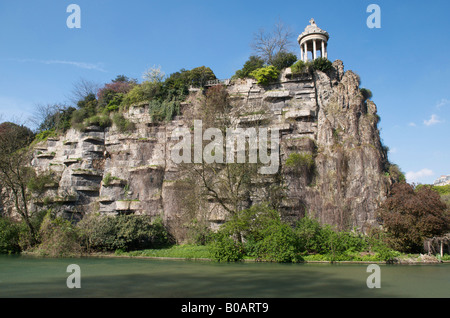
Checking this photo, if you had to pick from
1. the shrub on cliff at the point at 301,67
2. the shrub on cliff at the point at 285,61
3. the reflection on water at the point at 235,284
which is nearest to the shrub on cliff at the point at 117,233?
the reflection on water at the point at 235,284

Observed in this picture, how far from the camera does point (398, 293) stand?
884cm

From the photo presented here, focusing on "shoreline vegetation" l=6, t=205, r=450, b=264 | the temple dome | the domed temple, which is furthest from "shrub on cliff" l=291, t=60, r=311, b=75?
"shoreline vegetation" l=6, t=205, r=450, b=264

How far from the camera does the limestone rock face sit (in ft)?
74.6

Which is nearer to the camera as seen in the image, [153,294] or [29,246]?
[153,294]

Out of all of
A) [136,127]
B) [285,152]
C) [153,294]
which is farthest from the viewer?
[136,127]

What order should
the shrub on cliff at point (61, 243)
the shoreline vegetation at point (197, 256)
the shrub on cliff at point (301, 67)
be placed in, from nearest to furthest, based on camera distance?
the shoreline vegetation at point (197, 256)
the shrub on cliff at point (61, 243)
the shrub on cliff at point (301, 67)

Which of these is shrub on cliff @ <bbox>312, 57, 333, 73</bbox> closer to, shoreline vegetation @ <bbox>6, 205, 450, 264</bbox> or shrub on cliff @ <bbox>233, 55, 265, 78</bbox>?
shrub on cliff @ <bbox>233, 55, 265, 78</bbox>

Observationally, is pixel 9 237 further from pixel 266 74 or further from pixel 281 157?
pixel 266 74

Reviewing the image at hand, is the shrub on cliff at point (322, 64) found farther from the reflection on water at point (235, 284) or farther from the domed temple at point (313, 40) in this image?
the reflection on water at point (235, 284)

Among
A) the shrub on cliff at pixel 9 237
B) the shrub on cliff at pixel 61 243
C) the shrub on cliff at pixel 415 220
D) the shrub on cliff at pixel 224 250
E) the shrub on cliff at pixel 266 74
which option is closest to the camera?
the shrub on cliff at pixel 415 220

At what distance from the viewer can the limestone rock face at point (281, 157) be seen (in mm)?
22727
